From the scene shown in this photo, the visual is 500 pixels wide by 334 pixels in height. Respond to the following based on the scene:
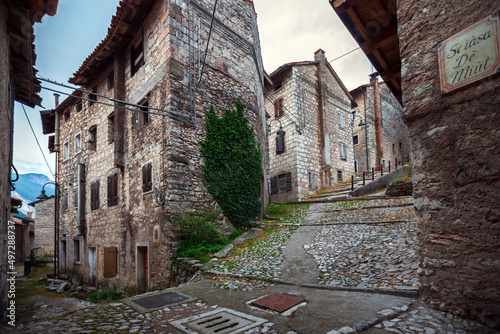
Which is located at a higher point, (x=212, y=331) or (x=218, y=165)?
(x=218, y=165)

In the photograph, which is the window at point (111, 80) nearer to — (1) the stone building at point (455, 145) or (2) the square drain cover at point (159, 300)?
(2) the square drain cover at point (159, 300)

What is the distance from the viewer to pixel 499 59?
2.55 m

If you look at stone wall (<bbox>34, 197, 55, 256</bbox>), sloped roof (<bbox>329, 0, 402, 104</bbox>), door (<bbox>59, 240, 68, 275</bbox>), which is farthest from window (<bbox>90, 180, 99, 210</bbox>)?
stone wall (<bbox>34, 197, 55, 256</bbox>)

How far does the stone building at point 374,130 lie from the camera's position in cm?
2430

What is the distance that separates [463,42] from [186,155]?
23.2 ft

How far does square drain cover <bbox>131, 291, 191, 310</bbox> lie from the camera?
4.13 m

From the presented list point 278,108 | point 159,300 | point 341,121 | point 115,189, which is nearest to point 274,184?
point 278,108

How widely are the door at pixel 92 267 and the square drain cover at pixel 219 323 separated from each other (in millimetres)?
10856

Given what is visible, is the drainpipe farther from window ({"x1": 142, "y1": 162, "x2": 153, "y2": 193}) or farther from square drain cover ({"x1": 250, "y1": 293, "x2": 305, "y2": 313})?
square drain cover ({"x1": 250, "y1": 293, "x2": 305, "y2": 313})

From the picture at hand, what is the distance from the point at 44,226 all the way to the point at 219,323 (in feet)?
97.3

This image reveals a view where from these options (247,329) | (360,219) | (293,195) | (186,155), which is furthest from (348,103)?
(247,329)

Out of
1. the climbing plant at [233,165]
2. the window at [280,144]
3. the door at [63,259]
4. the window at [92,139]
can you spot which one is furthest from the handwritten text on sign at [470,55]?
the door at [63,259]

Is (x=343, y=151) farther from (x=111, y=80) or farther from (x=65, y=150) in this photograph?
(x=65, y=150)

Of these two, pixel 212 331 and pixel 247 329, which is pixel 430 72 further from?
pixel 212 331
